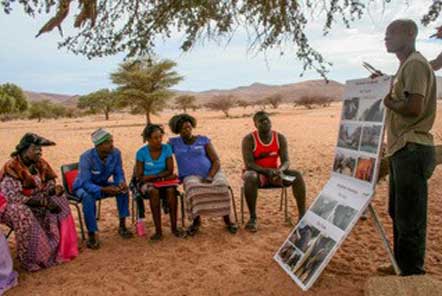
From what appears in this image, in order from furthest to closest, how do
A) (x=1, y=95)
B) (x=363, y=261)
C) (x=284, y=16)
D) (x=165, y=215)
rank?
(x=1, y=95)
(x=165, y=215)
(x=284, y=16)
(x=363, y=261)

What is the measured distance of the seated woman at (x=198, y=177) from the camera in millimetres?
5508

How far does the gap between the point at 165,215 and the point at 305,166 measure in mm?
4942

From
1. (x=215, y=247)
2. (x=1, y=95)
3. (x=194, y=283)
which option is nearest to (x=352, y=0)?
(x=215, y=247)

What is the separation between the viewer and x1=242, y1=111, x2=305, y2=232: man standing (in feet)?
18.7

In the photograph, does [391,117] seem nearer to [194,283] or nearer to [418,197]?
[418,197]

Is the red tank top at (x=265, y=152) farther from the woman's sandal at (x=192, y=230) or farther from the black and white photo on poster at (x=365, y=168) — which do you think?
the black and white photo on poster at (x=365, y=168)

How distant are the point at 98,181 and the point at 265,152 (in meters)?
2.19

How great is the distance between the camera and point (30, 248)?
4566mm

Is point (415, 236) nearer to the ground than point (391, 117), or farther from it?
nearer to the ground

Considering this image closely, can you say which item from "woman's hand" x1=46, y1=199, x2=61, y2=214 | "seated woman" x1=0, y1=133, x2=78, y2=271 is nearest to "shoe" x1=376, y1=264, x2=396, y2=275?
"seated woman" x1=0, y1=133, x2=78, y2=271

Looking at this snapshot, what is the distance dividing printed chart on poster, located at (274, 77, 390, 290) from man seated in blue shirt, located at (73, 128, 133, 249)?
2.35 meters

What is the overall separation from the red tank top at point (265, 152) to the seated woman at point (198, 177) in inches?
21.3

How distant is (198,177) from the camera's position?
5.79m

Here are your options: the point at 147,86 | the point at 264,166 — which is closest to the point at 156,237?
the point at 264,166
